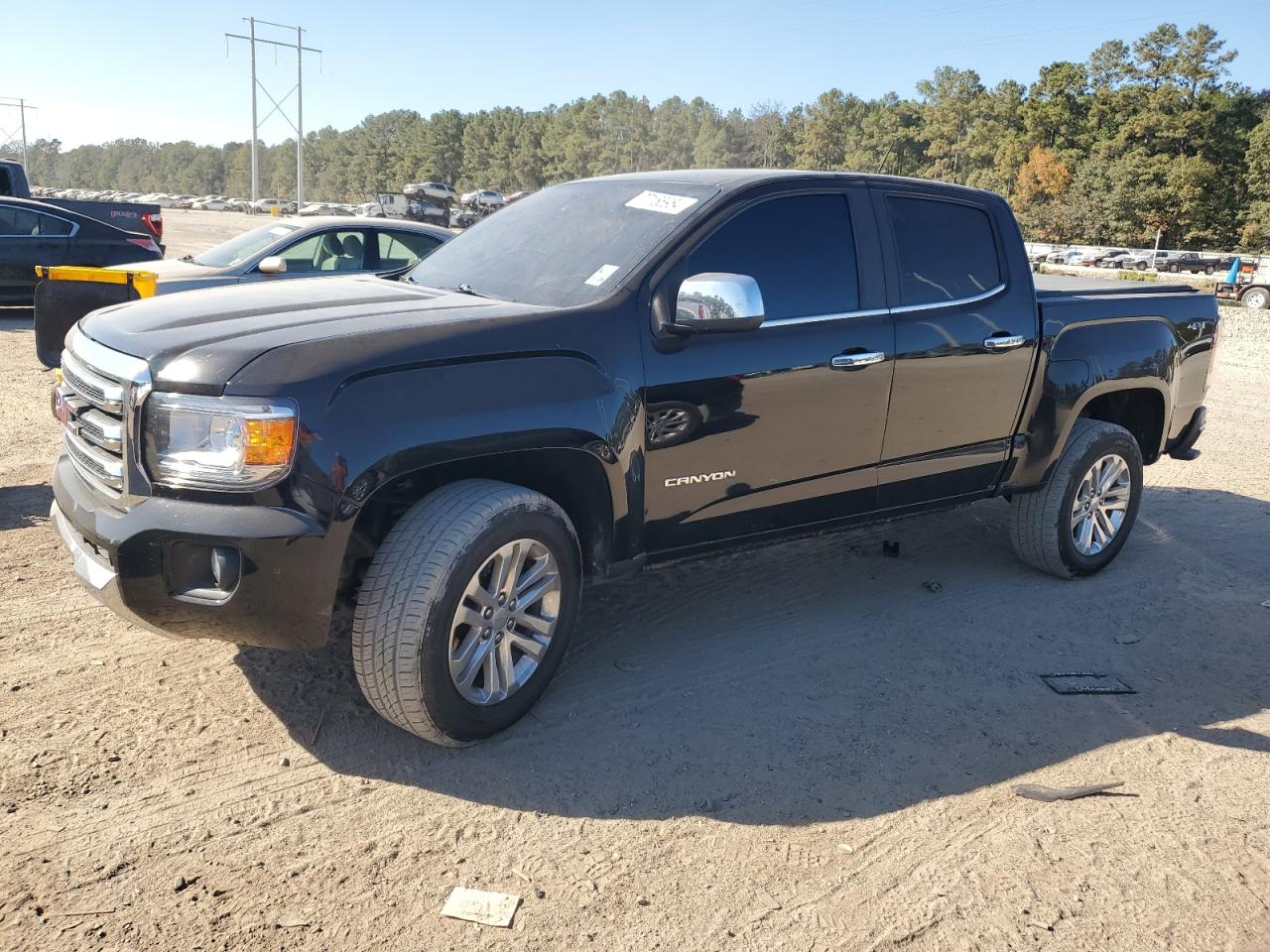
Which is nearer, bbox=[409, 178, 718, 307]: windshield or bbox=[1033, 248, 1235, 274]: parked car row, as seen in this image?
bbox=[409, 178, 718, 307]: windshield

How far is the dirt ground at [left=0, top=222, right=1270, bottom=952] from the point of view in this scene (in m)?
2.60

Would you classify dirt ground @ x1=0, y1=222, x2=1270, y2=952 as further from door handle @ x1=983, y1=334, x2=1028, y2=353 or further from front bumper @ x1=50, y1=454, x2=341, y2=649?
door handle @ x1=983, y1=334, x2=1028, y2=353

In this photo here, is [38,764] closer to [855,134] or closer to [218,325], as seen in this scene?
[218,325]

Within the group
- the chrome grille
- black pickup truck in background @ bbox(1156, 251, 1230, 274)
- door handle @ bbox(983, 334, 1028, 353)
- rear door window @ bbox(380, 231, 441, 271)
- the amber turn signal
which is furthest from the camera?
black pickup truck in background @ bbox(1156, 251, 1230, 274)

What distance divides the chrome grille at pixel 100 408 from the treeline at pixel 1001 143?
6879 centimetres

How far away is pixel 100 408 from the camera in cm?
309

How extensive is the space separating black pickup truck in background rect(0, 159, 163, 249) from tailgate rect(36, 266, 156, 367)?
33.4 feet

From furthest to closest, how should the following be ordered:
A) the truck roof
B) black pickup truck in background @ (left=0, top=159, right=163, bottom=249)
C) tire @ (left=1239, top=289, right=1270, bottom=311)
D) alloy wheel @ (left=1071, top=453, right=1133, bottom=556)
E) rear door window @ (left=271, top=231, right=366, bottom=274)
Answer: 1. tire @ (left=1239, top=289, right=1270, bottom=311)
2. black pickup truck in background @ (left=0, top=159, right=163, bottom=249)
3. rear door window @ (left=271, top=231, right=366, bottom=274)
4. alloy wheel @ (left=1071, top=453, right=1133, bottom=556)
5. the truck roof

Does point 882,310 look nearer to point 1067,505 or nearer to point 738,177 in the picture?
point 738,177

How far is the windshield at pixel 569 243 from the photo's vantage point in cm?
372

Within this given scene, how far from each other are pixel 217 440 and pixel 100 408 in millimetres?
541

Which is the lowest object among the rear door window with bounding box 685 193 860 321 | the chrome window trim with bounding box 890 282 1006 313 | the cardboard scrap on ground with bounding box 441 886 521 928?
the cardboard scrap on ground with bounding box 441 886 521 928

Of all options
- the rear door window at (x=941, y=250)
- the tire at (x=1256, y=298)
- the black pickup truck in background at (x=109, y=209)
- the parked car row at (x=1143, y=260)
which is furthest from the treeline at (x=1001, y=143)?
the rear door window at (x=941, y=250)

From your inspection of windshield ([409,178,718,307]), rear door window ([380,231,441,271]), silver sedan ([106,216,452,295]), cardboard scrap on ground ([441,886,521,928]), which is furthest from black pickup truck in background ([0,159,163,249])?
cardboard scrap on ground ([441,886,521,928])
